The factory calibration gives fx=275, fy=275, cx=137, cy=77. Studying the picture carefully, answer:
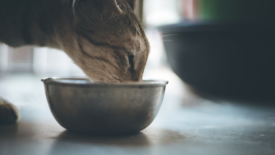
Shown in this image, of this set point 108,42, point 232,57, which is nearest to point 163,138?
point 108,42

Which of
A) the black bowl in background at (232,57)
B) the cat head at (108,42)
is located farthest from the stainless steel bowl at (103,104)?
the black bowl in background at (232,57)

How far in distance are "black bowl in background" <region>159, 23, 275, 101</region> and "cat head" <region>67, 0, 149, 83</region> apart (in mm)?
841

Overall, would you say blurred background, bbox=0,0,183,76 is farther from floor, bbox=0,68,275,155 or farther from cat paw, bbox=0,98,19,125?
cat paw, bbox=0,98,19,125

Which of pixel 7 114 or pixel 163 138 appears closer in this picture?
pixel 163 138

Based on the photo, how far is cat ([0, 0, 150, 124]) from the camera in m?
1.05

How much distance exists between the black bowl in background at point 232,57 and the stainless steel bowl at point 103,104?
1.10 meters

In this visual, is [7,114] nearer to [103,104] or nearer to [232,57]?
[103,104]

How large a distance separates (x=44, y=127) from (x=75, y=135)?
0.64 ft

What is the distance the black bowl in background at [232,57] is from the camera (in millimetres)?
1818

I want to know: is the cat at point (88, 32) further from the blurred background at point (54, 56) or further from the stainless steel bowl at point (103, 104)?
the blurred background at point (54, 56)

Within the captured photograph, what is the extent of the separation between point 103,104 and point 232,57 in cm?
130

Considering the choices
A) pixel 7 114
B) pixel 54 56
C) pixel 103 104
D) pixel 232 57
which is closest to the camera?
pixel 103 104

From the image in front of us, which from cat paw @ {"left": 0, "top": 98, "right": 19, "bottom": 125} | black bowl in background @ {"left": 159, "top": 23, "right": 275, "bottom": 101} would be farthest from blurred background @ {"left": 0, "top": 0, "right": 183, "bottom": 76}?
cat paw @ {"left": 0, "top": 98, "right": 19, "bottom": 125}

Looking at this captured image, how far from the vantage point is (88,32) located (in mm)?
1067
